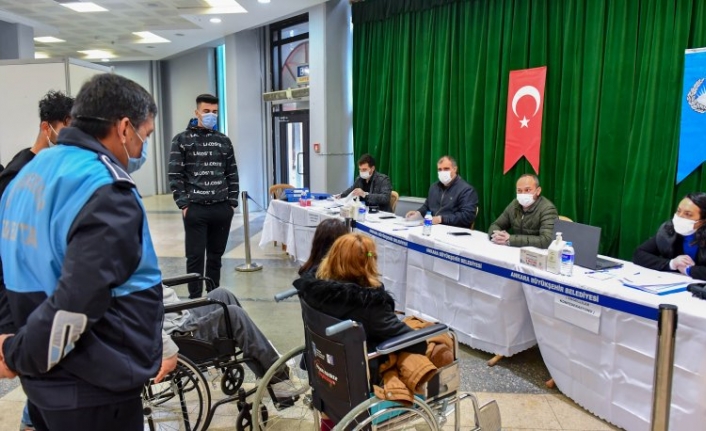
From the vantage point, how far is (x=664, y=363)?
5.05ft

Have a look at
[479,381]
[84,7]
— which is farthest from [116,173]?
[84,7]

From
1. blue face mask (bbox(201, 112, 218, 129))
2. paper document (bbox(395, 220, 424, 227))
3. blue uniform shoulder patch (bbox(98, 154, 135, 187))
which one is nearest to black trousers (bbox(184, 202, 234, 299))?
blue face mask (bbox(201, 112, 218, 129))

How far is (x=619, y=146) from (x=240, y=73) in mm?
6034

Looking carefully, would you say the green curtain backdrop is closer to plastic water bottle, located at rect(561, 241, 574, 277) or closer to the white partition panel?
plastic water bottle, located at rect(561, 241, 574, 277)

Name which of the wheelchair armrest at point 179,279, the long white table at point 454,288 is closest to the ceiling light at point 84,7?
the long white table at point 454,288

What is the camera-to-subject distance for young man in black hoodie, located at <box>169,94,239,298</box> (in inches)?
128

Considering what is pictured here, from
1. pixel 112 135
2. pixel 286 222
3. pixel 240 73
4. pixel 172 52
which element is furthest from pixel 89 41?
pixel 112 135

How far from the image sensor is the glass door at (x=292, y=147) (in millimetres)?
8070

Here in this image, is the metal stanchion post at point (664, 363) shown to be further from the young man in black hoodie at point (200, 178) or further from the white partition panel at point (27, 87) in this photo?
the white partition panel at point (27, 87)

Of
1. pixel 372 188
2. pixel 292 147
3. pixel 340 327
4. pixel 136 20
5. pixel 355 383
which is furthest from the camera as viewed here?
pixel 292 147

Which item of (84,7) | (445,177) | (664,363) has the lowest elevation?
(664,363)

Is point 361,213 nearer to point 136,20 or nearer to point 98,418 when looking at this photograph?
point 98,418

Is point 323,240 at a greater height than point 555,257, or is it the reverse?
point 323,240

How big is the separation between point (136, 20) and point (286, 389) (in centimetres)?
653
